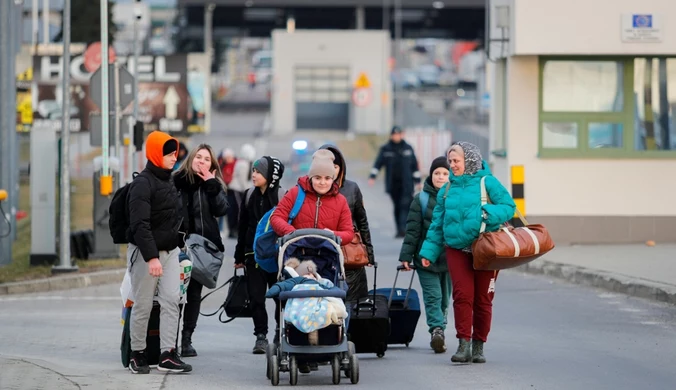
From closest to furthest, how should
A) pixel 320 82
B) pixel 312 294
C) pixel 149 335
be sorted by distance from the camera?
pixel 312 294, pixel 149 335, pixel 320 82

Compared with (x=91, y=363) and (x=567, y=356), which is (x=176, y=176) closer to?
(x=91, y=363)

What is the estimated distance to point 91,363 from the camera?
11.3m

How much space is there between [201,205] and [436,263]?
2.04 meters

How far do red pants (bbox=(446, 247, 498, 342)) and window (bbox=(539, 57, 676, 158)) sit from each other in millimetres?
10457

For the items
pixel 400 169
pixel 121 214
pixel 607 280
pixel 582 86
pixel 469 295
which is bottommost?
pixel 607 280

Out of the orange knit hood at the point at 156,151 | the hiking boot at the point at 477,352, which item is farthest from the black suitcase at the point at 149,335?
the hiking boot at the point at 477,352

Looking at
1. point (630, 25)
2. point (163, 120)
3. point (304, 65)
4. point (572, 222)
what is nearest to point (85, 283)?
point (572, 222)

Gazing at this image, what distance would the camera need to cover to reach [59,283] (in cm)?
1852

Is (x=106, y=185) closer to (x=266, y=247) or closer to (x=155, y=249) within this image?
(x=266, y=247)

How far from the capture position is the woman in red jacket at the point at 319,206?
10242 mm

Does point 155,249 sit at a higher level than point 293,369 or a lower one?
higher

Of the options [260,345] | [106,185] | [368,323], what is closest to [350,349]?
[368,323]

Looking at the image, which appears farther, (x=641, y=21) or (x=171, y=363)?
(x=641, y=21)

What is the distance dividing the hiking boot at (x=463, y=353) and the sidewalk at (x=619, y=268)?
4.33 meters
